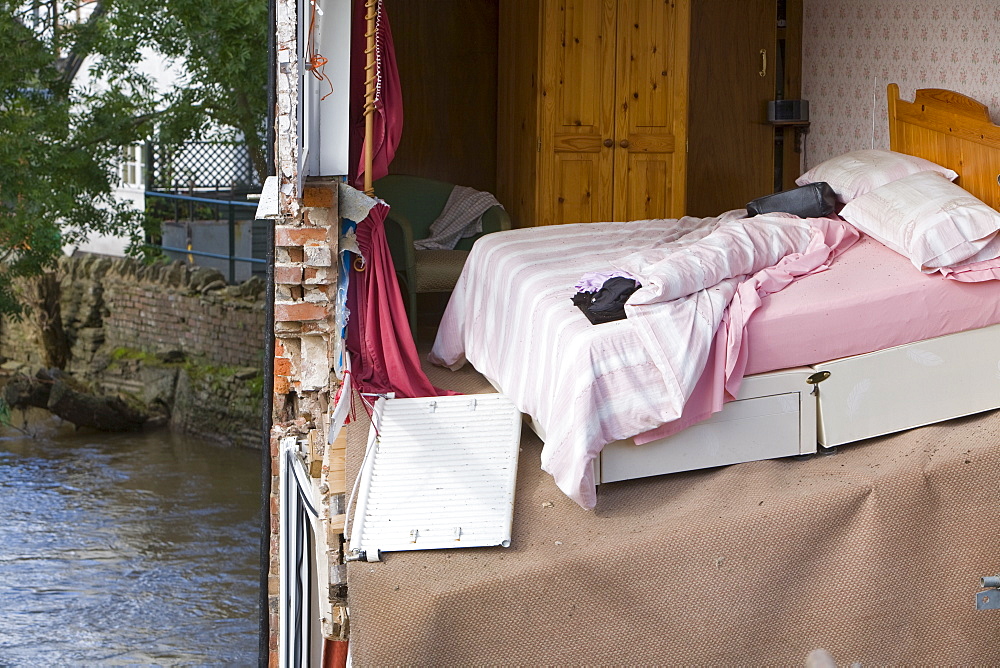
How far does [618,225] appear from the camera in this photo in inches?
198

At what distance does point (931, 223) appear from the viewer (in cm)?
390

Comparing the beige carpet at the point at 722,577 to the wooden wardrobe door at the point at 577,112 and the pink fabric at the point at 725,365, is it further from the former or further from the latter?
the wooden wardrobe door at the point at 577,112

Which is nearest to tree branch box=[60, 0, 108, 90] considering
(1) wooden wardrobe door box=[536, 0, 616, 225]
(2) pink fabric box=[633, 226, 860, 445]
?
(1) wooden wardrobe door box=[536, 0, 616, 225]

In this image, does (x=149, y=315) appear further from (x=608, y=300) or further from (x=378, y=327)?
(x=608, y=300)

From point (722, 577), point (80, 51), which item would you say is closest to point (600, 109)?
point (722, 577)

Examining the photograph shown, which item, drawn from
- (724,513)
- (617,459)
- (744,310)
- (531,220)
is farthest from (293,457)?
(531,220)

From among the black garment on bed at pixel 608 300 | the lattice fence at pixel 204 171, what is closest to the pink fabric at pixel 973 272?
the black garment on bed at pixel 608 300

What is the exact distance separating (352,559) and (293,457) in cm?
37

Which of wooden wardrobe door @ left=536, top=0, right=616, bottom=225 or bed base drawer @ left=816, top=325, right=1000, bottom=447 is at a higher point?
wooden wardrobe door @ left=536, top=0, right=616, bottom=225

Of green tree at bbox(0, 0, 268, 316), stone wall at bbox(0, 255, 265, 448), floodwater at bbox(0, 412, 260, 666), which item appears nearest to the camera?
floodwater at bbox(0, 412, 260, 666)

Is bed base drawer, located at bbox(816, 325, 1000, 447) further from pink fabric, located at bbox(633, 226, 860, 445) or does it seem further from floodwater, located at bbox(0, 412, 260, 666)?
floodwater, located at bbox(0, 412, 260, 666)

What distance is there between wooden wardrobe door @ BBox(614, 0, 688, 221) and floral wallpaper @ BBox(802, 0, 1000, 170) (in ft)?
3.11

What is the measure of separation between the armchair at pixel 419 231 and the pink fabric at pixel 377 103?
822mm

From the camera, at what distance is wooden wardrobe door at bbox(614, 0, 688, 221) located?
223 inches
